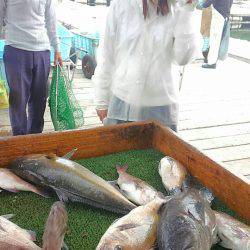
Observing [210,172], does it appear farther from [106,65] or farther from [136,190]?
[106,65]

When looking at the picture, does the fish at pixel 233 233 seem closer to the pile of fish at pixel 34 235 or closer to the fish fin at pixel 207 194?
the fish fin at pixel 207 194

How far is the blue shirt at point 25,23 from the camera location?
4039 mm

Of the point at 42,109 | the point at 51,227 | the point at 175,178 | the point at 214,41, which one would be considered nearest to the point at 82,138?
the point at 175,178

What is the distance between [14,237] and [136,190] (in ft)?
2.20

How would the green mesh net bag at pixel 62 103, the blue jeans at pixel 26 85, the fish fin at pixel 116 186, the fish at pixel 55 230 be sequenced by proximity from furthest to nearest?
the green mesh net bag at pixel 62 103 < the blue jeans at pixel 26 85 < the fish fin at pixel 116 186 < the fish at pixel 55 230

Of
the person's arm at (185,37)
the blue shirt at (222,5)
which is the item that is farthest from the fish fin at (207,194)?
the blue shirt at (222,5)

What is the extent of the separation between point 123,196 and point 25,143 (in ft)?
2.14

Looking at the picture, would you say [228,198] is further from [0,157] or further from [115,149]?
[0,157]

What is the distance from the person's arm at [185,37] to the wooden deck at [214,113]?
4.77ft

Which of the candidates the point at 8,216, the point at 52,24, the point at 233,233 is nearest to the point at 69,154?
the point at 8,216

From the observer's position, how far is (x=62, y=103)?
15.5 ft

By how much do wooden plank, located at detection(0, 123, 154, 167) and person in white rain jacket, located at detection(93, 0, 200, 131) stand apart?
0.31 meters

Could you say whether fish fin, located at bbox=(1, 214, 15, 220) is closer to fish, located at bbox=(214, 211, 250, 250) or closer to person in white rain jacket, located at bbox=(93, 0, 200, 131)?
fish, located at bbox=(214, 211, 250, 250)

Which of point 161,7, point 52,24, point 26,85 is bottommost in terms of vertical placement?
point 26,85
